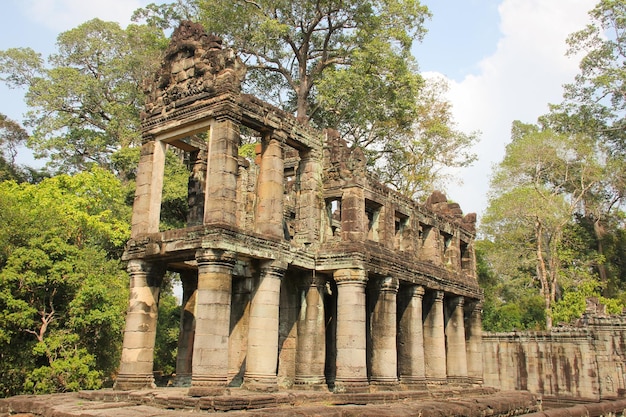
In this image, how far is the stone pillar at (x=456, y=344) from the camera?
2153 centimetres

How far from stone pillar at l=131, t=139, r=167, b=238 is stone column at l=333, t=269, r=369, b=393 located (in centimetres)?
522

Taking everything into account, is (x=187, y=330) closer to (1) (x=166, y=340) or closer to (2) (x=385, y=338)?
(2) (x=385, y=338)

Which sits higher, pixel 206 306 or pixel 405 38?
pixel 405 38

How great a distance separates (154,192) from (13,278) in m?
5.15

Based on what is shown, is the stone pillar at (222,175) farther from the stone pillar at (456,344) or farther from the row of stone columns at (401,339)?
the stone pillar at (456,344)

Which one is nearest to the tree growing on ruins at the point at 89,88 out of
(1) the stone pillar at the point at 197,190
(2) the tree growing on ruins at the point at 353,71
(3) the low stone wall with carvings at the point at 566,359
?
(2) the tree growing on ruins at the point at 353,71

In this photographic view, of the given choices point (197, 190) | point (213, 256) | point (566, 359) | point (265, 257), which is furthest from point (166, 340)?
point (566, 359)

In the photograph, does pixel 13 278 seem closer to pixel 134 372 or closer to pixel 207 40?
pixel 134 372

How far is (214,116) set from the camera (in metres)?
13.8

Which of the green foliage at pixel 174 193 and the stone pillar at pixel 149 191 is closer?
the stone pillar at pixel 149 191

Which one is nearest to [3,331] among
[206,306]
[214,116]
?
[206,306]

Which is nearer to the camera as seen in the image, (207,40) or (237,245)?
(237,245)

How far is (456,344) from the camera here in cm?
2178

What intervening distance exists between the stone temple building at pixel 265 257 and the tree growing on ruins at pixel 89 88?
1286cm
